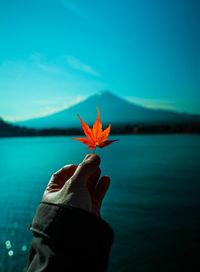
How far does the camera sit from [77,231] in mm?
1038

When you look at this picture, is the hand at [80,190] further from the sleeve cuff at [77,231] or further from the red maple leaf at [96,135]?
the red maple leaf at [96,135]

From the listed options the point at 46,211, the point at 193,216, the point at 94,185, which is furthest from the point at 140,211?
the point at 46,211

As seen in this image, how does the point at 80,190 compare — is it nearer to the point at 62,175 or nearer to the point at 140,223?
the point at 62,175

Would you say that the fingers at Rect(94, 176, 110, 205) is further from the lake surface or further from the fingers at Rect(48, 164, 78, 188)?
the lake surface

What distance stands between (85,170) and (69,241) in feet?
1.34

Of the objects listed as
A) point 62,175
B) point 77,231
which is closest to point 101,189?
point 62,175

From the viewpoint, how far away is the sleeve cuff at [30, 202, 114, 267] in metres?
1.02

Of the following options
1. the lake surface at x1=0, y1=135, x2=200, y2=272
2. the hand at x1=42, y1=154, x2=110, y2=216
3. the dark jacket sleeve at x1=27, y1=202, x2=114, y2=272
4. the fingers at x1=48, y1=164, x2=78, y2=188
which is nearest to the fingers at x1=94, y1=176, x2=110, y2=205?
the hand at x1=42, y1=154, x2=110, y2=216

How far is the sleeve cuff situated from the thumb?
7.8 inches

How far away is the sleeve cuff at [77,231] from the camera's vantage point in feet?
3.36

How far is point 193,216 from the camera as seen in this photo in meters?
7.16

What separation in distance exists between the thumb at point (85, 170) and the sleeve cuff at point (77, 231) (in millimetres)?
197

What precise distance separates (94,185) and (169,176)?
12893mm

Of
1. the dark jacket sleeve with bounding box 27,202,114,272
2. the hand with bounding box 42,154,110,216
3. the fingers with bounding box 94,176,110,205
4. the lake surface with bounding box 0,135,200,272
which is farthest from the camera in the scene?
Result: the lake surface with bounding box 0,135,200,272
